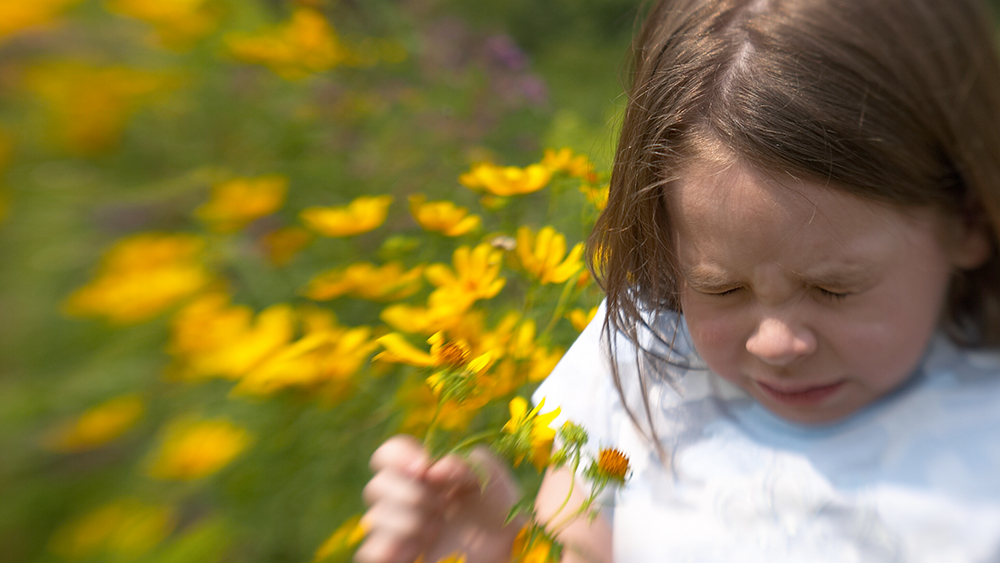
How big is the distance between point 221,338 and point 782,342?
53 cm

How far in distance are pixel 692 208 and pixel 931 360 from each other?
0.31 metres

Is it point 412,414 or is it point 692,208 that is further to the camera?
point 412,414

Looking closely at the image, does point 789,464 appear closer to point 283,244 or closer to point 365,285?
point 365,285

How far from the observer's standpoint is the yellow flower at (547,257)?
2.39ft

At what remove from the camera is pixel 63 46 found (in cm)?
56

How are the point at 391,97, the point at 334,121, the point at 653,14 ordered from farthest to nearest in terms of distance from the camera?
the point at 391,97
the point at 334,121
the point at 653,14

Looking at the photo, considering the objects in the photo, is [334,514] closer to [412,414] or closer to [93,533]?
[412,414]

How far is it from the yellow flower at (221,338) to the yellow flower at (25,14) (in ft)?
0.98

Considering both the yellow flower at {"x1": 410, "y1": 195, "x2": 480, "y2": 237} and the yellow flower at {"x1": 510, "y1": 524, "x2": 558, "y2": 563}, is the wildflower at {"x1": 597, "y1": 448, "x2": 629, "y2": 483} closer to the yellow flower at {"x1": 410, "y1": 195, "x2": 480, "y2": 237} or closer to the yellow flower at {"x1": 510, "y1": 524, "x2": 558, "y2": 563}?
the yellow flower at {"x1": 510, "y1": 524, "x2": 558, "y2": 563}

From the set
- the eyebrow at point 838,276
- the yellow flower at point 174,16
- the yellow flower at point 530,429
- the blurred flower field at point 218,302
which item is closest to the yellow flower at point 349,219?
the blurred flower field at point 218,302

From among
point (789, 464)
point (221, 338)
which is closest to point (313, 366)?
point (221, 338)

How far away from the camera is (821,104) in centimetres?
49

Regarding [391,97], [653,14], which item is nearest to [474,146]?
[391,97]

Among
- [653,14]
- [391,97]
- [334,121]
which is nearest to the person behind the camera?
[653,14]
